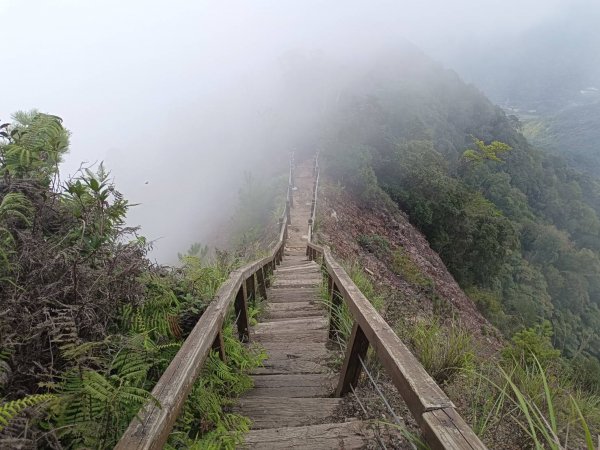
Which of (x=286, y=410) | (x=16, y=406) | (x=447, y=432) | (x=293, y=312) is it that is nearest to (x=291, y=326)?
(x=293, y=312)

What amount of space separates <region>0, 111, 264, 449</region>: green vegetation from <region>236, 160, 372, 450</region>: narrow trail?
245mm

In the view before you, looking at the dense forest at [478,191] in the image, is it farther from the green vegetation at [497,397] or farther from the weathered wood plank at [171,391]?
the weathered wood plank at [171,391]

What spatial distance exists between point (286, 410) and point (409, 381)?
53.4 inches

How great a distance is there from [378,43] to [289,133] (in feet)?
190

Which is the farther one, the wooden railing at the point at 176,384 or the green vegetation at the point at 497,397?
the green vegetation at the point at 497,397

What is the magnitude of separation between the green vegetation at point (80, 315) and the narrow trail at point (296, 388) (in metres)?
0.25

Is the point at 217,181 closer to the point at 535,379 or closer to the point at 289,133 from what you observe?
the point at 289,133

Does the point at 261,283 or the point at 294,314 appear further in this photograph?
the point at 261,283

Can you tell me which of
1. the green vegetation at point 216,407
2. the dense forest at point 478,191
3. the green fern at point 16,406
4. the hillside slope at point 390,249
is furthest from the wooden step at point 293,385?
the hillside slope at point 390,249

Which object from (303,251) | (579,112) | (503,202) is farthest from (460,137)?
(579,112)

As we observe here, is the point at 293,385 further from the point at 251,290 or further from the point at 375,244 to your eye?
the point at 375,244

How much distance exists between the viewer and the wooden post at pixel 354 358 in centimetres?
301

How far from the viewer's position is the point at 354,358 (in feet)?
10.00

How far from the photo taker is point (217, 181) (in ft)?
115
